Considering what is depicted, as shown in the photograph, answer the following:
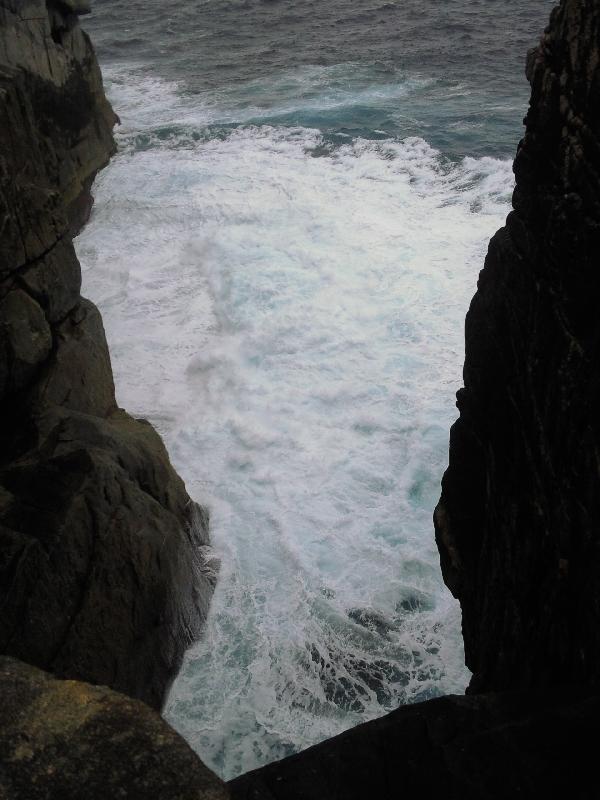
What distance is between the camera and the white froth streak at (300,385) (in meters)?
7.70

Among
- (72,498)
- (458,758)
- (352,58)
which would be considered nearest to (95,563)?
(72,498)

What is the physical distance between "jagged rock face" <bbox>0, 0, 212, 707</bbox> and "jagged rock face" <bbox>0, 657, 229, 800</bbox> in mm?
2684

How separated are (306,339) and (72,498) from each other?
6.05 meters

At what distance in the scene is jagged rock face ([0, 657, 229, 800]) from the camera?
3.28 m

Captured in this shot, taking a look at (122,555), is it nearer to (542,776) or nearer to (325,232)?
(542,776)

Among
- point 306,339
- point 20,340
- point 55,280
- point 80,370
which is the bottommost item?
point 306,339

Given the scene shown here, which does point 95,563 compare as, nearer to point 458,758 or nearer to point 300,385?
point 458,758

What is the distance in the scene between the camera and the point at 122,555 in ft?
22.7

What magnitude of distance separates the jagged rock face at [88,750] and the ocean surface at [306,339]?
3.75 m

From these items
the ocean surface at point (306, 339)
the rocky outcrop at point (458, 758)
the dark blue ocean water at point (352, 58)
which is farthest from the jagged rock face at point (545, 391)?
the dark blue ocean water at point (352, 58)

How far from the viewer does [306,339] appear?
12156 mm

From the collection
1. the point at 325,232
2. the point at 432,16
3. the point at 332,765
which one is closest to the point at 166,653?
the point at 332,765

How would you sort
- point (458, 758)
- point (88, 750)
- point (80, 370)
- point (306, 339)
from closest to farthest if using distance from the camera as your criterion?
1. point (88, 750)
2. point (458, 758)
3. point (80, 370)
4. point (306, 339)

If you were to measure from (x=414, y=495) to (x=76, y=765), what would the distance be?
6.69 m
